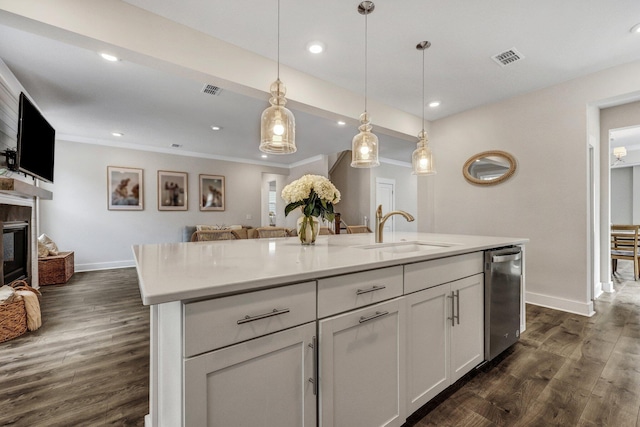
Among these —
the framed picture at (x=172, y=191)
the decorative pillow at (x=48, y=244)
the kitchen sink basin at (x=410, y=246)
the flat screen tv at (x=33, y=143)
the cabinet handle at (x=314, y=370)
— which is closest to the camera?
the cabinet handle at (x=314, y=370)

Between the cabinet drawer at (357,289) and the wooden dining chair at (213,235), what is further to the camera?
the wooden dining chair at (213,235)

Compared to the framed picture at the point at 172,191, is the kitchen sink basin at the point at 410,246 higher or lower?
lower

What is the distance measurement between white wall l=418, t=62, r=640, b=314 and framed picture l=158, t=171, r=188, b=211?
5713 millimetres

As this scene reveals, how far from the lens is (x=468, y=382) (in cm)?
181

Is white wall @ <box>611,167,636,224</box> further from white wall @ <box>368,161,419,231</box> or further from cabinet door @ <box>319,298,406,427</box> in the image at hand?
cabinet door @ <box>319,298,406,427</box>

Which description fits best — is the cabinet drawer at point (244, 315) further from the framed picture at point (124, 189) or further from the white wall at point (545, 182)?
the framed picture at point (124, 189)

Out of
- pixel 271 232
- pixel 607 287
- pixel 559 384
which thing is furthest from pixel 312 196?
pixel 607 287

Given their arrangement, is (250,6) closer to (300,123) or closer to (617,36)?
(300,123)

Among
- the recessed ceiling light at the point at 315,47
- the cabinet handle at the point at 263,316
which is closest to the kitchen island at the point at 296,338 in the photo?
the cabinet handle at the point at 263,316

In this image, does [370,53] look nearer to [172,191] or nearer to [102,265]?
[172,191]

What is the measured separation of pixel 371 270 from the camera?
1.22 meters

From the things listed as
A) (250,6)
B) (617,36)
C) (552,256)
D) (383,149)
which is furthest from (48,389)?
(383,149)

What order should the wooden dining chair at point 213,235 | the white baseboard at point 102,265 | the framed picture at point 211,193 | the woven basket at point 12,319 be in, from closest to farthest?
1. the woven basket at point 12,319
2. the wooden dining chair at point 213,235
3. the white baseboard at point 102,265
4. the framed picture at point 211,193

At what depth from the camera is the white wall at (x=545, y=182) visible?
3041 millimetres
